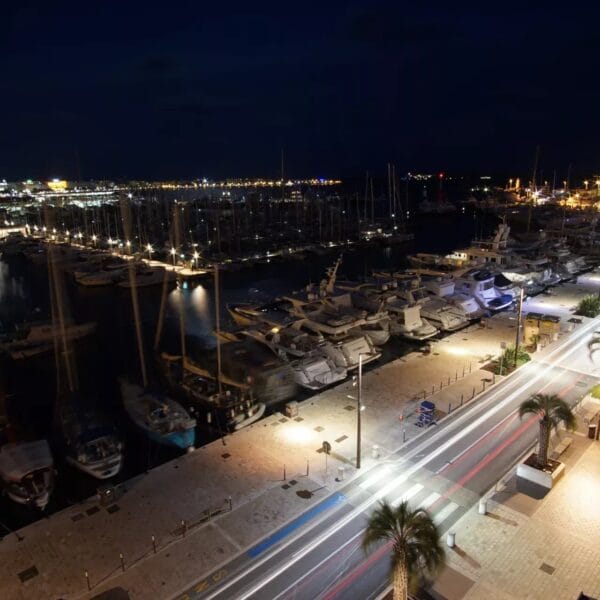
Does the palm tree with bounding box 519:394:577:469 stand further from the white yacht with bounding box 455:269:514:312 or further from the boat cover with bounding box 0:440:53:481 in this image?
the white yacht with bounding box 455:269:514:312

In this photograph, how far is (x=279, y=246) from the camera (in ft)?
281

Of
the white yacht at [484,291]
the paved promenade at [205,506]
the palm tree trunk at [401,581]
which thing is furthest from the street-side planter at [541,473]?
the white yacht at [484,291]

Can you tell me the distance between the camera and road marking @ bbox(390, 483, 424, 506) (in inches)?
705

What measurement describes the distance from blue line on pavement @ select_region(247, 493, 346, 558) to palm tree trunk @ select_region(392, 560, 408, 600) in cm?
512

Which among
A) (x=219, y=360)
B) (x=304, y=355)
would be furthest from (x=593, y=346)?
(x=219, y=360)

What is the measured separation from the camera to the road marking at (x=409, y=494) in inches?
705

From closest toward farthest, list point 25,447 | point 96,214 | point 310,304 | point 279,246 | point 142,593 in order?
1. point 142,593
2. point 25,447
3. point 310,304
4. point 279,246
5. point 96,214

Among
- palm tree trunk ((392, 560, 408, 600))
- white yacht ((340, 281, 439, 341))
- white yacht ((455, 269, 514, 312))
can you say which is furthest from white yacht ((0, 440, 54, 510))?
white yacht ((455, 269, 514, 312))

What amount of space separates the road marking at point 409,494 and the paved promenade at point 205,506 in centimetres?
219

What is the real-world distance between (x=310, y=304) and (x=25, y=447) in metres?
24.0

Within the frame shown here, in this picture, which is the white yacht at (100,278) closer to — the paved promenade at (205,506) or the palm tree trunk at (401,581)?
the paved promenade at (205,506)

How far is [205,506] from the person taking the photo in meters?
18.3

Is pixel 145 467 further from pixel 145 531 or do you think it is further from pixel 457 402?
pixel 457 402

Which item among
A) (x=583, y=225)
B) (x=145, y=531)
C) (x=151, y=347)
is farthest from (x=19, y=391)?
(x=583, y=225)
